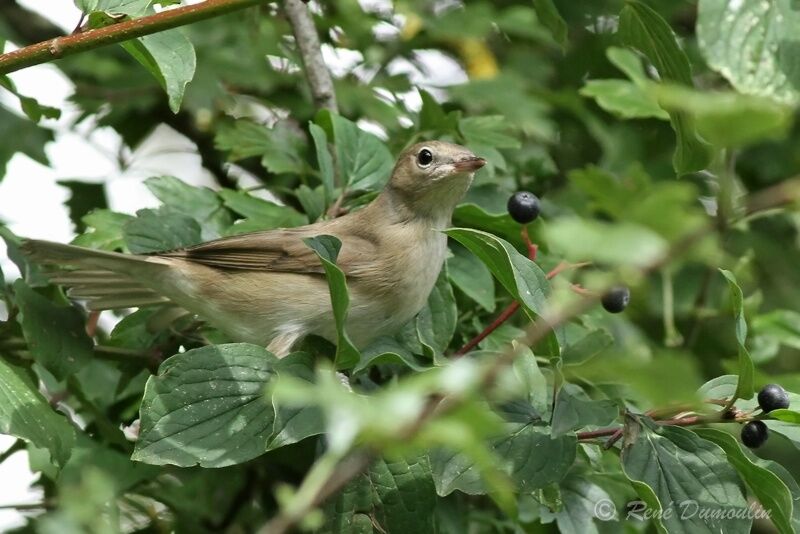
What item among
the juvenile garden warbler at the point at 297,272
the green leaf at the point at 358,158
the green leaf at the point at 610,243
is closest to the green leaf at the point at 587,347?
the juvenile garden warbler at the point at 297,272

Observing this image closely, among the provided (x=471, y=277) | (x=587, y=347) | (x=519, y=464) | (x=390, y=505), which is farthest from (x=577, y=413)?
Result: (x=471, y=277)

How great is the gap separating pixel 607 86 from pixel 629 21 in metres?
1.36

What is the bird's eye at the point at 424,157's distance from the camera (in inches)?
148

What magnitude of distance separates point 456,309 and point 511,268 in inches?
34.8

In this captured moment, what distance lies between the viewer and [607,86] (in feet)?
13.8

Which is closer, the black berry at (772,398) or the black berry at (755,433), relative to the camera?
the black berry at (772,398)

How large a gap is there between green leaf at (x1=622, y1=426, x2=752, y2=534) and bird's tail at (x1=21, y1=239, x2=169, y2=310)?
1786 mm

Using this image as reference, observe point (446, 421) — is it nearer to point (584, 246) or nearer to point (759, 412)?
point (584, 246)

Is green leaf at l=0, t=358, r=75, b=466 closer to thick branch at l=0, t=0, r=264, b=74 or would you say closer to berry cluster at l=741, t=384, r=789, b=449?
thick branch at l=0, t=0, r=264, b=74

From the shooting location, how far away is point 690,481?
95.7 inches

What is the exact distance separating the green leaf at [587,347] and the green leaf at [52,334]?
1.34 metres

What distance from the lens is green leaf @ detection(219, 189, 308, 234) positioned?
3.36 m

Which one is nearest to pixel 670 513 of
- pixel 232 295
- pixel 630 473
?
pixel 630 473

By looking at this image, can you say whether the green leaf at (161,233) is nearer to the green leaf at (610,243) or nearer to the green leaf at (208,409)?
the green leaf at (208,409)
